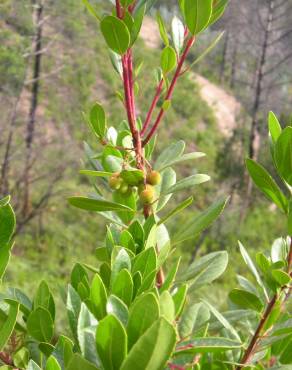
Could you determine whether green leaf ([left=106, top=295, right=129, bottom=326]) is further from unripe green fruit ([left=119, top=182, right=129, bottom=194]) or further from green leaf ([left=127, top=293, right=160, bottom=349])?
unripe green fruit ([left=119, top=182, right=129, bottom=194])

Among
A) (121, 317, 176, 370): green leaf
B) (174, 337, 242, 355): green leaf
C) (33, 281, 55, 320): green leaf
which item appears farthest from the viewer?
(33, 281, 55, 320): green leaf

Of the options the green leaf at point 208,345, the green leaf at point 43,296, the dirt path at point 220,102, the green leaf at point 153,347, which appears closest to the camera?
the green leaf at point 153,347

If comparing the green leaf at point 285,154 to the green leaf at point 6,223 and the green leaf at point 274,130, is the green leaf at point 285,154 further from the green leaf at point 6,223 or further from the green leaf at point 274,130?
the green leaf at point 6,223

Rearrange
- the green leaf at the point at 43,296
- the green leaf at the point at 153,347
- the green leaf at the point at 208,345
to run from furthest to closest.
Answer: the green leaf at the point at 43,296, the green leaf at the point at 208,345, the green leaf at the point at 153,347

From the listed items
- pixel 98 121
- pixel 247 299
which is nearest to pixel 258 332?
pixel 247 299

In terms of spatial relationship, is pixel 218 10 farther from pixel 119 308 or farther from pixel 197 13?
pixel 119 308

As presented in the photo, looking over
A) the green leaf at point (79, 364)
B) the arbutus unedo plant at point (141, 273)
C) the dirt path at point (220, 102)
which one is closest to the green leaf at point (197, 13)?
the arbutus unedo plant at point (141, 273)

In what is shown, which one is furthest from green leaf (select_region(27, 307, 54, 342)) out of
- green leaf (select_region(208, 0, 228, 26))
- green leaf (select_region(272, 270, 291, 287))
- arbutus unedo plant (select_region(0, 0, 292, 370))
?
green leaf (select_region(208, 0, 228, 26))
